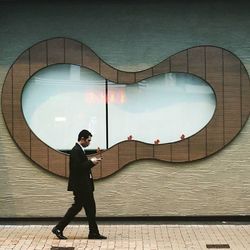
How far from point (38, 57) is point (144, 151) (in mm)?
2670

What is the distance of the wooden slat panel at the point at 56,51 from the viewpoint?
A: 12.9 metres

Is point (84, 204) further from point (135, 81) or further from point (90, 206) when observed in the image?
point (135, 81)

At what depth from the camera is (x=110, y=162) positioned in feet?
42.2

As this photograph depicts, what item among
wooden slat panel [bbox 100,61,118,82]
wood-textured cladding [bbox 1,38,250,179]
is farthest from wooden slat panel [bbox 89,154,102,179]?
wooden slat panel [bbox 100,61,118,82]

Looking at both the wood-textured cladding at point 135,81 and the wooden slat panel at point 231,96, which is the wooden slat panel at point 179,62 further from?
the wooden slat panel at point 231,96

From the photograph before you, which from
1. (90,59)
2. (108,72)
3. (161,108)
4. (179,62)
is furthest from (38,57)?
(179,62)

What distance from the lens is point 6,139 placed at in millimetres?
12945

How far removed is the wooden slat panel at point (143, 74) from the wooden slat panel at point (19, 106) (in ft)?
6.83

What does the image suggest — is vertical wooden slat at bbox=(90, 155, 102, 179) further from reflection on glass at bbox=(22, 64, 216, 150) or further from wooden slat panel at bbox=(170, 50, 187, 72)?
wooden slat panel at bbox=(170, 50, 187, 72)

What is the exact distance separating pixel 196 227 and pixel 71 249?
279cm

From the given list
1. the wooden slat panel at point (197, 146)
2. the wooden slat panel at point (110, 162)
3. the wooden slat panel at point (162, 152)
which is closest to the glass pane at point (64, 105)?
the wooden slat panel at point (110, 162)

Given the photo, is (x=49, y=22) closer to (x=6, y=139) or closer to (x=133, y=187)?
(x=6, y=139)

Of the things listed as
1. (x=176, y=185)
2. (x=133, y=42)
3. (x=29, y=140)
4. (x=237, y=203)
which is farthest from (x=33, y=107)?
(x=237, y=203)

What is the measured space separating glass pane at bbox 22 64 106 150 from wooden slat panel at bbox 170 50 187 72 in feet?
4.49
